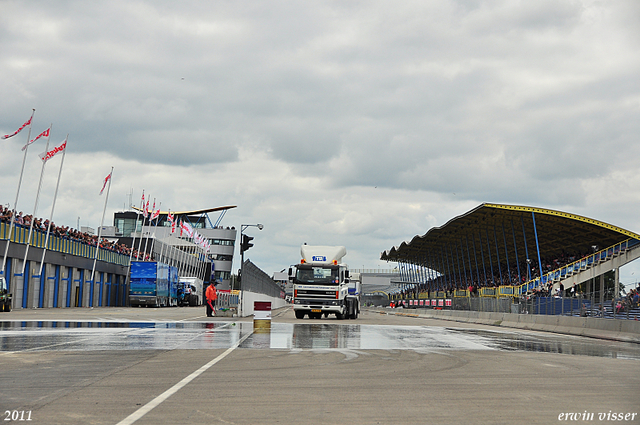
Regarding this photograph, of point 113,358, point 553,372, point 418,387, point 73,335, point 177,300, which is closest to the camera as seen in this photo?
point 418,387

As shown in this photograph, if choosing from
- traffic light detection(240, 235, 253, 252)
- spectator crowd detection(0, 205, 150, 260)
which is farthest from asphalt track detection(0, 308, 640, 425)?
spectator crowd detection(0, 205, 150, 260)

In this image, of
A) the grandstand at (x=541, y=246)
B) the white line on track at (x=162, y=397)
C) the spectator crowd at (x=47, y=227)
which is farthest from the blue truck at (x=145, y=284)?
the white line on track at (x=162, y=397)

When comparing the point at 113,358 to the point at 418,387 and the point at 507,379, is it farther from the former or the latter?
the point at 507,379

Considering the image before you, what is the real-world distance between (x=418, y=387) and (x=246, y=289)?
2972 cm

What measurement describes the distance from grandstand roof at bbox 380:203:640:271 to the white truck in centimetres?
2557

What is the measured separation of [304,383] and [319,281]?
26752mm

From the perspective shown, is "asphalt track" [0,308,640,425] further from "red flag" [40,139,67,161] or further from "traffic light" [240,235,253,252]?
"red flag" [40,139,67,161]

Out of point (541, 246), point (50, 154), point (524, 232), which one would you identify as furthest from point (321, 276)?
point (541, 246)

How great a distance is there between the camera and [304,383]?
1009 centimetres

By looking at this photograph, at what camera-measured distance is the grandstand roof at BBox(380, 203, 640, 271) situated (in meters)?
63.4

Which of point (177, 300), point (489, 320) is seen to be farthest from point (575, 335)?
point (177, 300)

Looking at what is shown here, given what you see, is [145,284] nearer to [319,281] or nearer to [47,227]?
[47,227]

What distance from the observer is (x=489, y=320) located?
136 ft

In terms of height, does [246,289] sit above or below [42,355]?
above
